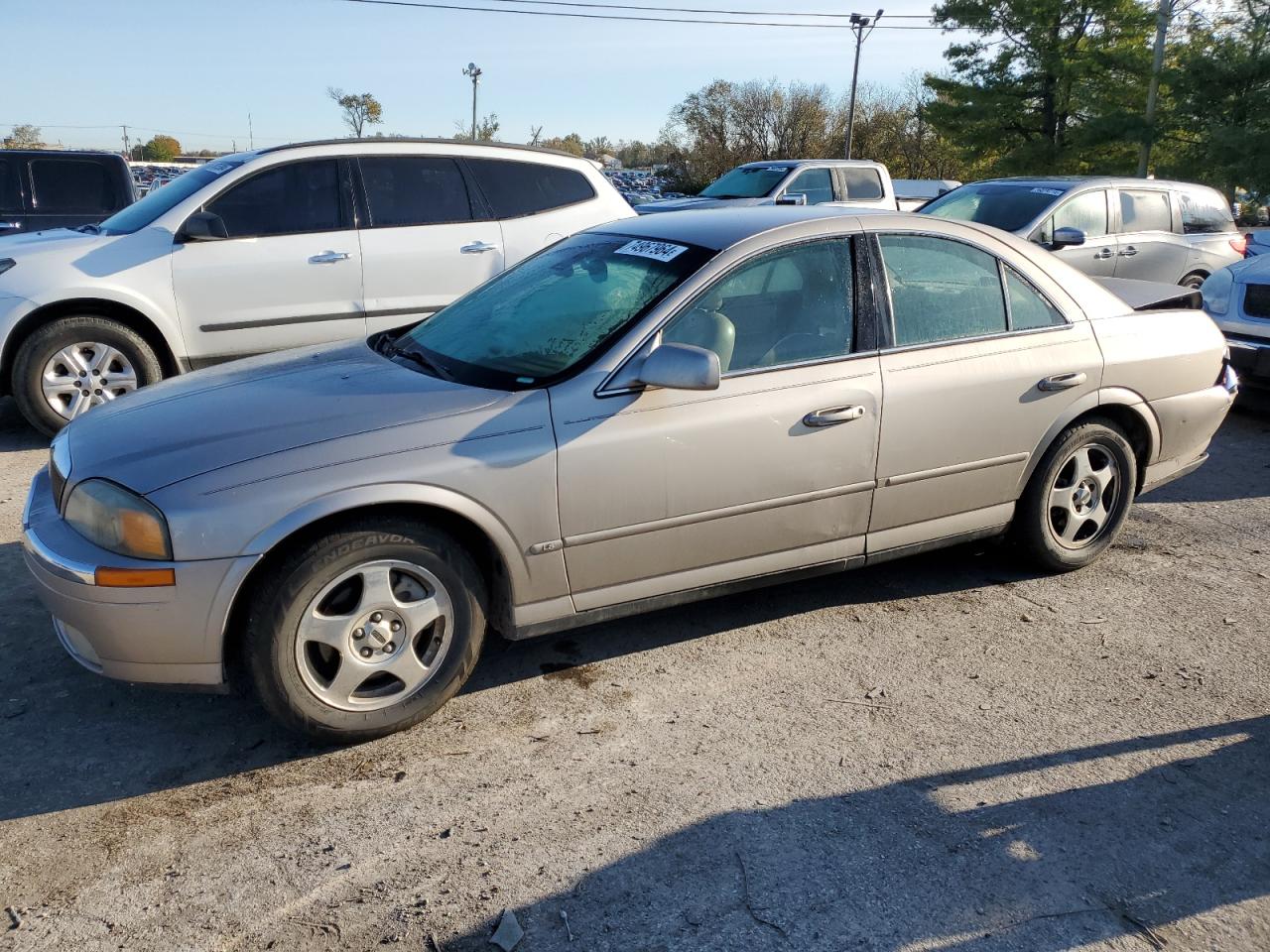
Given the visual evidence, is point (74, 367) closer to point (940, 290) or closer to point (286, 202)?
point (286, 202)

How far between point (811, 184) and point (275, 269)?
10.1 metres

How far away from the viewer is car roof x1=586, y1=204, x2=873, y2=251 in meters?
3.95

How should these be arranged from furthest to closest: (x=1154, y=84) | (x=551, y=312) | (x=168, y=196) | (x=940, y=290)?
(x=1154, y=84), (x=168, y=196), (x=940, y=290), (x=551, y=312)

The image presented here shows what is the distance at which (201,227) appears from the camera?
6.60m

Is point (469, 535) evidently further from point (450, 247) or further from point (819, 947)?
point (450, 247)

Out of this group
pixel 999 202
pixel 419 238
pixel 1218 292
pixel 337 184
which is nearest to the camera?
pixel 337 184

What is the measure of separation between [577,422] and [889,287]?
1.46m

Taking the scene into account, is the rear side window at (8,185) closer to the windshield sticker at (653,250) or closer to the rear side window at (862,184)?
the windshield sticker at (653,250)

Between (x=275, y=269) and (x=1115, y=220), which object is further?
(x=1115, y=220)

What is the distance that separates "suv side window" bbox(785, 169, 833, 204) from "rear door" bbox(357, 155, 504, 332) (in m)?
8.54

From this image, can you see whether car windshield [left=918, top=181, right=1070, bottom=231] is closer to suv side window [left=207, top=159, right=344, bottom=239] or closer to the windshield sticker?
suv side window [left=207, top=159, right=344, bottom=239]

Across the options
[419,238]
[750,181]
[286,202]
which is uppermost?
Result: [750,181]

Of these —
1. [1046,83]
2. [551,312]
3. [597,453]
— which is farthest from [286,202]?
[1046,83]

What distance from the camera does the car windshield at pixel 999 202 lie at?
10.0m
